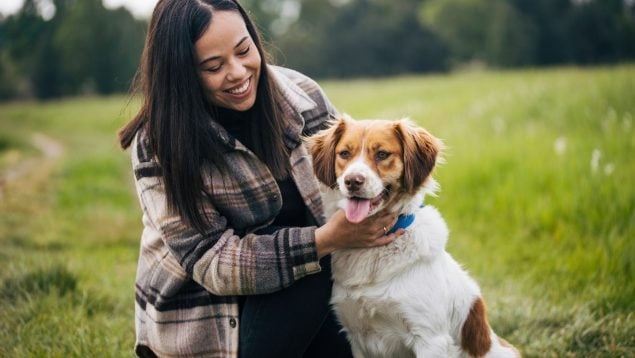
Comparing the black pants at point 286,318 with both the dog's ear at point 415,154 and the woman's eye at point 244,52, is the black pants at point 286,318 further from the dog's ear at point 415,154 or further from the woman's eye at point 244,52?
the woman's eye at point 244,52

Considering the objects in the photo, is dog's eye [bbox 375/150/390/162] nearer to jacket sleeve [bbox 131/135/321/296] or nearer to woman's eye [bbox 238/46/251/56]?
jacket sleeve [bbox 131/135/321/296]

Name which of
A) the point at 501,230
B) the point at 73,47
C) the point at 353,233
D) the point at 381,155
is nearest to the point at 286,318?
the point at 353,233

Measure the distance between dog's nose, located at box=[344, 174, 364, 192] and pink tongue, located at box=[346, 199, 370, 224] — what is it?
0.08 metres

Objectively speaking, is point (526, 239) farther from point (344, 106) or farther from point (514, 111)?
point (344, 106)

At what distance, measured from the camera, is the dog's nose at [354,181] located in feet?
7.55

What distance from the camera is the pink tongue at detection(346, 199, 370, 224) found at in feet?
7.73

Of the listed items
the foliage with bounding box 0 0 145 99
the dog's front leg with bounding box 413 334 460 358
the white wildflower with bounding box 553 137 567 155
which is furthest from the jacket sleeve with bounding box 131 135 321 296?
the foliage with bounding box 0 0 145 99

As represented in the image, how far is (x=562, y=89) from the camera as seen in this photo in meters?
8.50

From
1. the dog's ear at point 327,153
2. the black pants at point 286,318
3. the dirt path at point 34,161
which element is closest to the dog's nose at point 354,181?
the dog's ear at point 327,153

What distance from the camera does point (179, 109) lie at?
2.45 m

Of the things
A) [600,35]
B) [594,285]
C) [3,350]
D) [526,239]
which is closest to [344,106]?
[526,239]

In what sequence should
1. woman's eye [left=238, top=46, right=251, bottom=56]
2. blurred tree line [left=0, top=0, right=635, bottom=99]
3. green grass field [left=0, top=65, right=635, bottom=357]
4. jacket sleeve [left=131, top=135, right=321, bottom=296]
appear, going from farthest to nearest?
blurred tree line [left=0, top=0, right=635, bottom=99], green grass field [left=0, top=65, right=635, bottom=357], woman's eye [left=238, top=46, right=251, bottom=56], jacket sleeve [left=131, top=135, right=321, bottom=296]

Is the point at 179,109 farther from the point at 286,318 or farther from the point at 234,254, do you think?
the point at 286,318

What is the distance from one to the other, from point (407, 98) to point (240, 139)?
11068 millimetres
